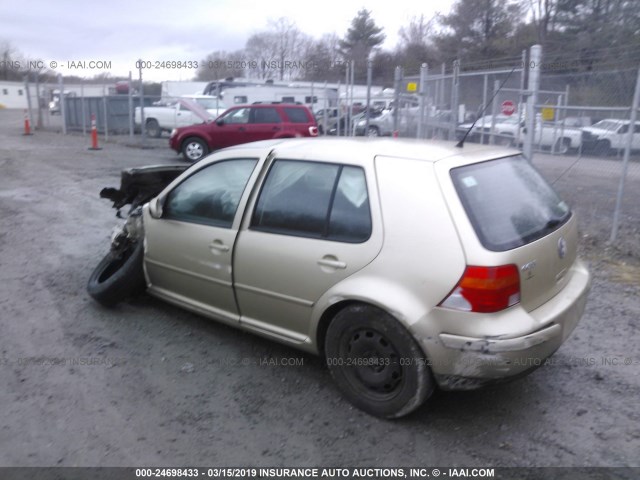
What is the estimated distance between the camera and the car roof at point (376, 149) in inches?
144

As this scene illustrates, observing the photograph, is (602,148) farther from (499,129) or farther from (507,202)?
(507,202)

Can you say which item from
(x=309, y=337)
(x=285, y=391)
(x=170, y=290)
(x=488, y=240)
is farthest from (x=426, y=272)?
(x=170, y=290)

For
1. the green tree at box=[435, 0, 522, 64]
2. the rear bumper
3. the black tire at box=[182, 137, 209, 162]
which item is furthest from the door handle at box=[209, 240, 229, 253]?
the green tree at box=[435, 0, 522, 64]

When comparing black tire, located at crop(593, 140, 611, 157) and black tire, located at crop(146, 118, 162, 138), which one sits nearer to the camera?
black tire, located at crop(593, 140, 611, 157)

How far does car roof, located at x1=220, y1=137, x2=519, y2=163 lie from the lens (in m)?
3.67

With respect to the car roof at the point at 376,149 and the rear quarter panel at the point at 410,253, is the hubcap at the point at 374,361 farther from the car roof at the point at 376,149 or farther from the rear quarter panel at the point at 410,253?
the car roof at the point at 376,149

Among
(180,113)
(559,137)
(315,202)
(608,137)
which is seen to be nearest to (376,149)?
(315,202)

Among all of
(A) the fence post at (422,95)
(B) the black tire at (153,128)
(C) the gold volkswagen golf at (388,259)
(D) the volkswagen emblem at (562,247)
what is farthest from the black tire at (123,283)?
(B) the black tire at (153,128)

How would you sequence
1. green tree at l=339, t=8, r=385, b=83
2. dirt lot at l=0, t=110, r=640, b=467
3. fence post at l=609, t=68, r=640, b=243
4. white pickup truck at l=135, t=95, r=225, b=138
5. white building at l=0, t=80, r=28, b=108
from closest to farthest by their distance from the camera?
dirt lot at l=0, t=110, r=640, b=467 → fence post at l=609, t=68, r=640, b=243 → white pickup truck at l=135, t=95, r=225, b=138 → green tree at l=339, t=8, r=385, b=83 → white building at l=0, t=80, r=28, b=108

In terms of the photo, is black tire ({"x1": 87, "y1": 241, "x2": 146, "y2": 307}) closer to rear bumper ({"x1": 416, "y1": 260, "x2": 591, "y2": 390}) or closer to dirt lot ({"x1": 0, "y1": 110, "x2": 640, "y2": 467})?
dirt lot ({"x1": 0, "y1": 110, "x2": 640, "y2": 467})

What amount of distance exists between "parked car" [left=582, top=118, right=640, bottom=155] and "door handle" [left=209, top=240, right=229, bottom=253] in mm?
5821

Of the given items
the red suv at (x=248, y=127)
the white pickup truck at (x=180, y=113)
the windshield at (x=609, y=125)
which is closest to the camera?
the windshield at (x=609, y=125)

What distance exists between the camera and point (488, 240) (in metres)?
3.22

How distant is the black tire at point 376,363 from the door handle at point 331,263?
0.25 m
